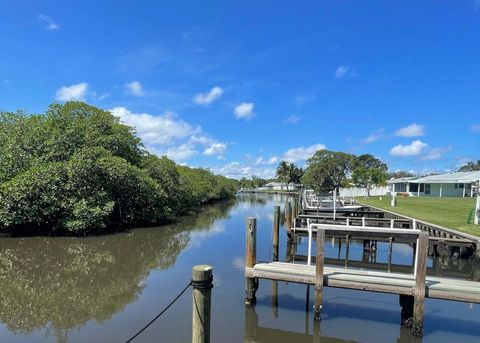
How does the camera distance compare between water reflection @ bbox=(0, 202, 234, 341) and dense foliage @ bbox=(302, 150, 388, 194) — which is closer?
water reflection @ bbox=(0, 202, 234, 341)

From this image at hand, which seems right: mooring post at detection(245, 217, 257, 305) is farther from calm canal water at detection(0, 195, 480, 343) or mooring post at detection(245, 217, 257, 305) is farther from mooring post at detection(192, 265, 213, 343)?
mooring post at detection(192, 265, 213, 343)

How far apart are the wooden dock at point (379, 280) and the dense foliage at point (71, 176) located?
46.8 ft

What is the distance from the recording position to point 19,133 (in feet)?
73.5

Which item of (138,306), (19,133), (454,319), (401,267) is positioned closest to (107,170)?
(19,133)

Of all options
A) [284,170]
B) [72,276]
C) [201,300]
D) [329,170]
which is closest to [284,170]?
[284,170]

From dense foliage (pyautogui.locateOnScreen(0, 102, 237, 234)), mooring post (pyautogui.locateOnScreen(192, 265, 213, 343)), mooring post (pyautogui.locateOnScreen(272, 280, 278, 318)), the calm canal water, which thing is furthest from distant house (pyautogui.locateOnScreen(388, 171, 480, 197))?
mooring post (pyautogui.locateOnScreen(192, 265, 213, 343))

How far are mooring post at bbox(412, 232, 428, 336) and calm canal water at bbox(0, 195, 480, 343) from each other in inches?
13.8

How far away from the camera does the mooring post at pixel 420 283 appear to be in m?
6.98

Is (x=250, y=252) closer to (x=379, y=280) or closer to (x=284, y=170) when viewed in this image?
(x=379, y=280)

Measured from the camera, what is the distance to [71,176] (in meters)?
20.4

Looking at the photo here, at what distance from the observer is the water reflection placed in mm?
8547

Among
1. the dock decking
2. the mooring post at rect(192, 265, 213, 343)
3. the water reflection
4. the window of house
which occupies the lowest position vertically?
the water reflection

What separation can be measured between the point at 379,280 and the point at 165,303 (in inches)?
204

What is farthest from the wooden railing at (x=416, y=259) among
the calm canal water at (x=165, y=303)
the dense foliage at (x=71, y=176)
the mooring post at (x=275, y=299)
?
the dense foliage at (x=71, y=176)
